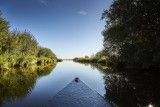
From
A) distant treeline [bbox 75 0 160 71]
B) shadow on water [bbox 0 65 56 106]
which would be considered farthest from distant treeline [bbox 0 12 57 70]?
distant treeline [bbox 75 0 160 71]

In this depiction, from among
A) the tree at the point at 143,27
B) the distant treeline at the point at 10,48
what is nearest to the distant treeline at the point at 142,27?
the tree at the point at 143,27

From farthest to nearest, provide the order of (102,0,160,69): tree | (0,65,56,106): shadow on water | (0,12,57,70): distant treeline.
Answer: (0,12,57,70): distant treeline → (102,0,160,69): tree → (0,65,56,106): shadow on water

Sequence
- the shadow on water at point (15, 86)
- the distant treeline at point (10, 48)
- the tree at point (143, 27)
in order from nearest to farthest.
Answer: the shadow on water at point (15, 86)
the tree at point (143, 27)
the distant treeline at point (10, 48)

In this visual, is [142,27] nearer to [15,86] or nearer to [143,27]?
[143,27]

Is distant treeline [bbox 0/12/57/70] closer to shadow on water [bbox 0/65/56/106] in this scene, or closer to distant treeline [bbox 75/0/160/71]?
shadow on water [bbox 0/65/56/106]

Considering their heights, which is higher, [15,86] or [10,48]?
[10,48]

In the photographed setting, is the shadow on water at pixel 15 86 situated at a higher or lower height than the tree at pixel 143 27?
lower

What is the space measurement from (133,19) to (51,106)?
13.8 meters

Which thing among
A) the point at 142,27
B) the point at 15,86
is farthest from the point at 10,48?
the point at 142,27

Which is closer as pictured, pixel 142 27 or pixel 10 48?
pixel 142 27

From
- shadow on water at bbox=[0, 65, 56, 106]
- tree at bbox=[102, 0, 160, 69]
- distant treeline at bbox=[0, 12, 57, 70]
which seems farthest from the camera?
distant treeline at bbox=[0, 12, 57, 70]

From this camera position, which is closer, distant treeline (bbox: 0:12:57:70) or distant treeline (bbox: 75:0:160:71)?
distant treeline (bbox: 75:0:160:71)

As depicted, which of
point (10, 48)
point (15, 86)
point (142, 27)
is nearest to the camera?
point (15, 86)

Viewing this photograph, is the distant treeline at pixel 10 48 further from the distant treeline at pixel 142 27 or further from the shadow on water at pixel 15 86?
the distant treeline at pixel 142 27
